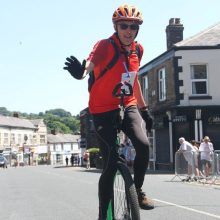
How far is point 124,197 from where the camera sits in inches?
184

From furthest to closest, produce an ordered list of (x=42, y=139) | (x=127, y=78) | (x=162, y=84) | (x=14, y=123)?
(x=42, y=139) → (x=14, y=123) → (x=162, y=84) → (x=127, y=78)

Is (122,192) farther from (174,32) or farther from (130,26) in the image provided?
(174,32)

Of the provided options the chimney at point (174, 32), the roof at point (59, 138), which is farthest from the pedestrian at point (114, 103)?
the roof at point (59, 138)

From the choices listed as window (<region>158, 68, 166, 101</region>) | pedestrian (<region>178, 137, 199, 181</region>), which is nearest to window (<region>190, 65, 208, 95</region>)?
window (<region>158, 68, 166, 101</region>)

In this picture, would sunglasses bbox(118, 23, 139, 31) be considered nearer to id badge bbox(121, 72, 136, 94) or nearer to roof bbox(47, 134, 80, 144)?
id badge bbox(121, 72, 136, 94)

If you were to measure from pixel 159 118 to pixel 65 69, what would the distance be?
26.7 m

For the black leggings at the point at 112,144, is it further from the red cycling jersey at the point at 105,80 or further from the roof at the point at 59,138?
the roof at the point at 59,138

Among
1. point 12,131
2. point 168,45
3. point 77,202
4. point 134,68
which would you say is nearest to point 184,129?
point 168,45

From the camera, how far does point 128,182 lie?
449 centimetres

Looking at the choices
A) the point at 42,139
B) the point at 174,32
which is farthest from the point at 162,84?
the point at 42,139

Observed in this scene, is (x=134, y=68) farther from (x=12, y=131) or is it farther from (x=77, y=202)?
(x=12, y=131)

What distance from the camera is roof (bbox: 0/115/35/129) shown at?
99431mm

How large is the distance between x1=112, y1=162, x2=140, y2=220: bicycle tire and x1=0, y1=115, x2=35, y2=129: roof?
94.6 m

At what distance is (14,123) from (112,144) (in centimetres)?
10121
